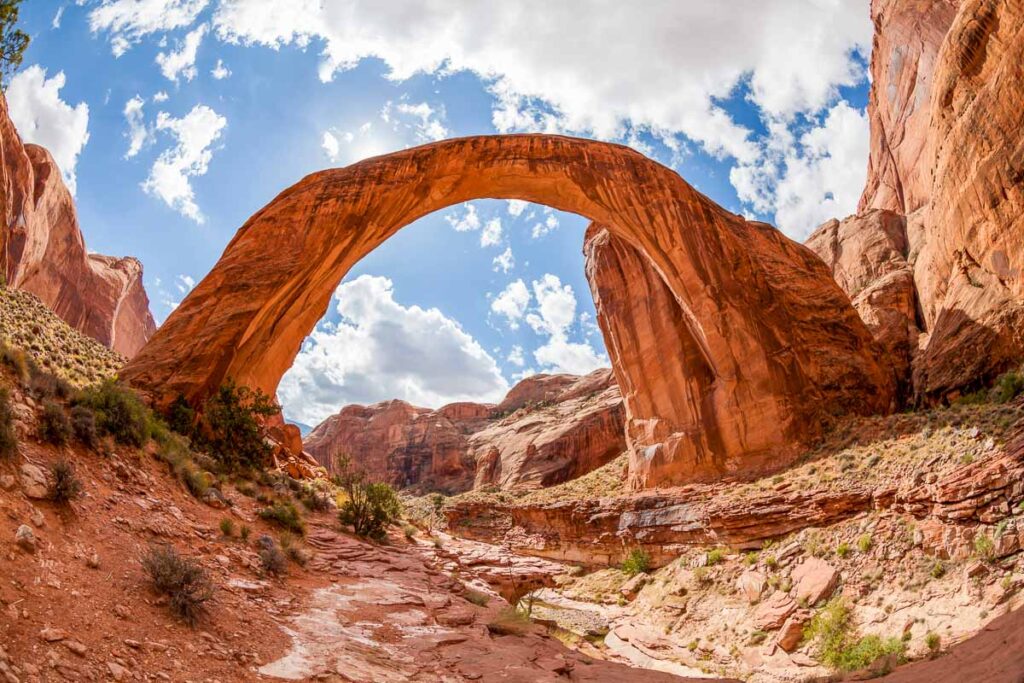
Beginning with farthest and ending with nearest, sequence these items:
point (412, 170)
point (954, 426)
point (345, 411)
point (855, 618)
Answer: point (345, 411), point (412, 170), point (954, 426), point (855, 618)

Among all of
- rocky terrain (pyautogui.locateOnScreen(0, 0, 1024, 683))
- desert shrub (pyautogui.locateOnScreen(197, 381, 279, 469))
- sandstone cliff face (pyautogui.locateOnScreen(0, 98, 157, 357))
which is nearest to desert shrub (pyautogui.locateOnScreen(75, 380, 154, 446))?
rocky terrain (pyautogui.locateOnScreen(0, 0, 1024, 683))

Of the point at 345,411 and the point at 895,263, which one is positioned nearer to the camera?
the point at 895,263

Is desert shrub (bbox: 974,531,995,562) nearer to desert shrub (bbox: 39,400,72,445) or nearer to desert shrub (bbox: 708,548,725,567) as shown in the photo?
desert shrub (bbox: 708,548,725,567)

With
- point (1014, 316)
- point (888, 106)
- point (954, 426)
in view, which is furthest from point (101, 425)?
point (888, 106)

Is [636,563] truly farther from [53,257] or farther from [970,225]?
[53,257]

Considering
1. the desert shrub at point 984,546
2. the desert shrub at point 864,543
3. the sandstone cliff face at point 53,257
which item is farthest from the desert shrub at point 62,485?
the sandstone cliff face at point 53,257

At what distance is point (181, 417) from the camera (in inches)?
624

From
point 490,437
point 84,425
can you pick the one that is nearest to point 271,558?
point 84,425

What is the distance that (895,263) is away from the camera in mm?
26484

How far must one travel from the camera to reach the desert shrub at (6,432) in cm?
554

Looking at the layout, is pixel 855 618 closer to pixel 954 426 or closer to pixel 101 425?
pixel 954 426

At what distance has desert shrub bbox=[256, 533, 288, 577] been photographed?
27.4 feet

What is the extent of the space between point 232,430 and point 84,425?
906 cm

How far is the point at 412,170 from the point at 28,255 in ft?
75.9
